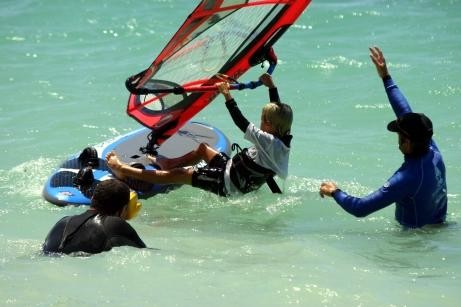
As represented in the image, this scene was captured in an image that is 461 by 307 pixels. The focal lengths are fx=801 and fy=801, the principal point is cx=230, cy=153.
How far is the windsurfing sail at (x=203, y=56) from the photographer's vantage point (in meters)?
6.47

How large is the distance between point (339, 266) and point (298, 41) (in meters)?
8.48

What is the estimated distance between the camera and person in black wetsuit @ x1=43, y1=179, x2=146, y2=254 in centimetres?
487

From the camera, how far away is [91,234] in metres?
4.89

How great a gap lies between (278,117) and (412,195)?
121 cm

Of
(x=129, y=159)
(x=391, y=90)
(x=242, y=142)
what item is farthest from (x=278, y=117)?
(x=242, y=142)

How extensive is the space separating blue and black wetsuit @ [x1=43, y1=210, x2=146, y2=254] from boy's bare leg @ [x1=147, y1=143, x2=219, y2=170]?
2032mm

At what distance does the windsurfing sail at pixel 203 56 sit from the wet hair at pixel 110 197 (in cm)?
173

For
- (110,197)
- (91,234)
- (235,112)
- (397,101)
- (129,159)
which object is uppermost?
(397,101)

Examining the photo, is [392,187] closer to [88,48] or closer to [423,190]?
[423,190]

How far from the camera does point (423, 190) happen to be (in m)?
5.63

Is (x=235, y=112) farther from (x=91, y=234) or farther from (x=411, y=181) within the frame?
(x=91, y=234)

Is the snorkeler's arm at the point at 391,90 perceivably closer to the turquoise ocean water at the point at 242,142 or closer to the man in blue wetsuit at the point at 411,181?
the man in blue wetsuit at the point at 411,181

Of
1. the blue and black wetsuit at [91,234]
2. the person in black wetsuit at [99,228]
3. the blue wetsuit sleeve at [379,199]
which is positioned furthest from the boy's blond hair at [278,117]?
the blue and black wetsuit at [91,234]

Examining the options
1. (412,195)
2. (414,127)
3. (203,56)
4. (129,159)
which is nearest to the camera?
(414,127)
